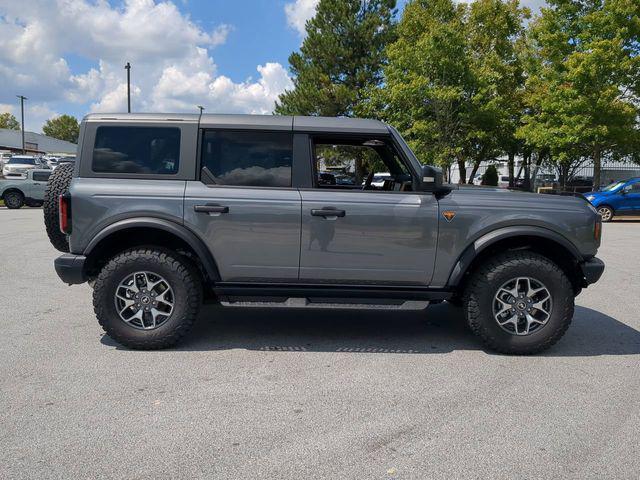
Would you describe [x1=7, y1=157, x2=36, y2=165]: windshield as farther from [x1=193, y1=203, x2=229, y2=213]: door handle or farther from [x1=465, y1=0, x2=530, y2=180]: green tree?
[x1=193, y1=203, x2=229, y2=213]: door handle

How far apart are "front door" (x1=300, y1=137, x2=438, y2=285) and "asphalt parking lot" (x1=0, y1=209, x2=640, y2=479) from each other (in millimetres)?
706

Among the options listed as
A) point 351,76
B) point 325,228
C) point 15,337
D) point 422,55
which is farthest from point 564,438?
point 351,76

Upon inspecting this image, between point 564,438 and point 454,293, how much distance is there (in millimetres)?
1706

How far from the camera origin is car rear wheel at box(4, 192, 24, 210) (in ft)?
67.2

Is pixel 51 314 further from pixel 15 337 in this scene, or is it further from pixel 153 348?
pixel 153 348

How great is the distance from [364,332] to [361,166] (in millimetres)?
1720

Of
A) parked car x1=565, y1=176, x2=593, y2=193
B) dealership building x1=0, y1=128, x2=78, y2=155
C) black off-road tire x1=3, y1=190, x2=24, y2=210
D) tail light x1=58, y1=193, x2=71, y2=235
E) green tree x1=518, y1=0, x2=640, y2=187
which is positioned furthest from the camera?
Result: dealership building x1=0, y1=128, x2=78, y2=155

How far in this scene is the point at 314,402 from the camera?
3.52 meters

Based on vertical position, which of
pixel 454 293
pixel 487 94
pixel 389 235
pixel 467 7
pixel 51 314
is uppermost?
pixel 467 7

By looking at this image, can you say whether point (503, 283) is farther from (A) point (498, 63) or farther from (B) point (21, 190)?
(A) point (498, 63)

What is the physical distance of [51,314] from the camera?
557 cm

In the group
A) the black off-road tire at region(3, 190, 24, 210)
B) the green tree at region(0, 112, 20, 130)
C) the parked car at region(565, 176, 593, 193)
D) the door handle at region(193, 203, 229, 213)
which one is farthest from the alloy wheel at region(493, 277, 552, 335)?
the green tree at region(0, 112, 20, 130)

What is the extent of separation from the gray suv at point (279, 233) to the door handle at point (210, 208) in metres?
0.02

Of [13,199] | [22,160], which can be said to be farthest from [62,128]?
[13,199]
